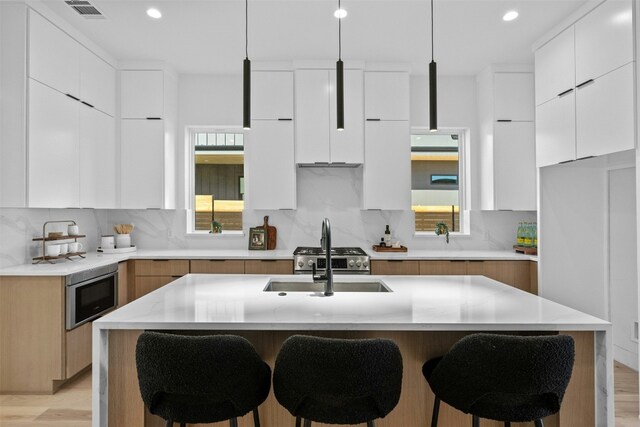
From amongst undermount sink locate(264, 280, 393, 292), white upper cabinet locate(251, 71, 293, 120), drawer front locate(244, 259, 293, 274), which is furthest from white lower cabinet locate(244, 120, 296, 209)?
undermount sink locate(264, 280, 393, 292)

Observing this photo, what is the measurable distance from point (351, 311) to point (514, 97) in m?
3.44

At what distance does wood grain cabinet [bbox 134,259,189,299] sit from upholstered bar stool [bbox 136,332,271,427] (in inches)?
94.7

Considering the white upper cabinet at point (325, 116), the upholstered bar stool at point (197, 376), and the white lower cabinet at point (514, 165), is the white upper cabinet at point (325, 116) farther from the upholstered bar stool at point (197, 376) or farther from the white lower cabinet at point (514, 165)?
the upholstered bar stool at point (197, 376)

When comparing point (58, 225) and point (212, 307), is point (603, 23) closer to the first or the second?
point (212, 307)

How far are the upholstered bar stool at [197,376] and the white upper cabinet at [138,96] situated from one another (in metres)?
3.25

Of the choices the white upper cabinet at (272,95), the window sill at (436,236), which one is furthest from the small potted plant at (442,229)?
the white upper cabinet at (272,95)

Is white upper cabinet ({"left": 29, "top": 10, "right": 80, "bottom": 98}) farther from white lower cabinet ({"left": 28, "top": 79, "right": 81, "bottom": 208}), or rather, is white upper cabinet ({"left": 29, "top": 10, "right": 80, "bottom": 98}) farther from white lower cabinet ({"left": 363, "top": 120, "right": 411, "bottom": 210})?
white lower cabinet ({"left": 363, "top": 120, "right": 411, "bottom": 210})

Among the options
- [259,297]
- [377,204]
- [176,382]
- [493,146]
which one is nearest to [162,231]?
[377,204]

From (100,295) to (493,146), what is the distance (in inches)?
158

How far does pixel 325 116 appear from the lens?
399 cm

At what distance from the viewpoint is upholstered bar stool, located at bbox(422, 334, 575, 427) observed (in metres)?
1.33

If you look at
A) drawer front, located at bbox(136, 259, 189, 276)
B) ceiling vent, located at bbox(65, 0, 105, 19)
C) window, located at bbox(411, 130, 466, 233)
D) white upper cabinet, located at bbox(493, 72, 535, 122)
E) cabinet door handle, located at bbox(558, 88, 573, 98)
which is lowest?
drawer front, located at bbox(136, 259, 189, 276)

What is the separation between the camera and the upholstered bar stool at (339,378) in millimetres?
1315

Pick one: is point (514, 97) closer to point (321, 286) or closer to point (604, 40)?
point (604, 40)
